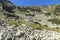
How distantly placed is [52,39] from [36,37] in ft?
5.09

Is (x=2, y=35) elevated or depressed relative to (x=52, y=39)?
elevated

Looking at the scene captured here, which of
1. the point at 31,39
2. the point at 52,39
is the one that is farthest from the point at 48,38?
the point at 31,39

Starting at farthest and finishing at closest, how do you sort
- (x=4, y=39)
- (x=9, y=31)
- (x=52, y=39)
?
1. (x=52, y=39)
2. (x=9, y=31)
3. (x=4, y=39)

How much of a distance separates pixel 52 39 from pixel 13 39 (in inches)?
165

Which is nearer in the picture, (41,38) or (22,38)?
(22,38)

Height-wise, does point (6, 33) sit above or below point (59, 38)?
above

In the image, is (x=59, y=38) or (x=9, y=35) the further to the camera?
(x=59, y=38)

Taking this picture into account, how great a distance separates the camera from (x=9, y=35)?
1537cm

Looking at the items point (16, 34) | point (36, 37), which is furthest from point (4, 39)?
point (36, 37)

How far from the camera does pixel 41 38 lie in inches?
683

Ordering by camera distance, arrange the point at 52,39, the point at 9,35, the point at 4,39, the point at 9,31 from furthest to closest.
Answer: the point at 52,39
the point at 9,31
the point at 9,35
the point at 4,39

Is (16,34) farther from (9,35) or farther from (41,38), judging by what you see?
(41,38)

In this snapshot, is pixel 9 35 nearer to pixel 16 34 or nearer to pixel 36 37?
pixel 16 34

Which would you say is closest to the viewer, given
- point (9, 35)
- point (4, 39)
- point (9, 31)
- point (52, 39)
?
point (4, 39)
